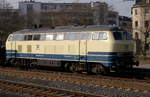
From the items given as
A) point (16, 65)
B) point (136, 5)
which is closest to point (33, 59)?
point (16, 65)

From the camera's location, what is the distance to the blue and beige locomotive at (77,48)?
19.6 meters

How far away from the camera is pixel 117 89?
15234 mm

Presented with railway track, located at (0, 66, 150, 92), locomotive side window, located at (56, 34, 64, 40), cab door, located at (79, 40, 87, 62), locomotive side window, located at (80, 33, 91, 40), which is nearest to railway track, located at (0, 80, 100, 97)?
railway track, located at (0, 66, 150, 92)

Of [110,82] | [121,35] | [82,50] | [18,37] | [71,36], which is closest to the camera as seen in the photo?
[110,82]

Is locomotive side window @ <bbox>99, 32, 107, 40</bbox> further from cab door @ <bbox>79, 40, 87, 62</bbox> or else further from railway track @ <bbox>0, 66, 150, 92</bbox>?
railway track @ <bbox>0, 66, 150, 92</bbox>

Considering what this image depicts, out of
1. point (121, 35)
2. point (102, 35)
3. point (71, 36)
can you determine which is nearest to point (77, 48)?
point (71, 36)

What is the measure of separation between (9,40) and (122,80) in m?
13.1

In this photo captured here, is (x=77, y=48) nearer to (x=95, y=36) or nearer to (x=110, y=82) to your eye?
(x=95, y=36)

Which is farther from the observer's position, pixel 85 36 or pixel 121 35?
pixel 85 36

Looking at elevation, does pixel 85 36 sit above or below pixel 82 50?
above

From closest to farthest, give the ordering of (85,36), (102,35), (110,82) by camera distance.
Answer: (110,82) < (102,35) < (85,36)

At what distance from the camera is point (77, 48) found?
21422 mm

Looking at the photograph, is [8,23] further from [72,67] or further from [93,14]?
[72,67]

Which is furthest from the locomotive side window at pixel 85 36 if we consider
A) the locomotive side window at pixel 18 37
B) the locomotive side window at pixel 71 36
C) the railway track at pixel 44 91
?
the locomotive side window at pixel 18 37
